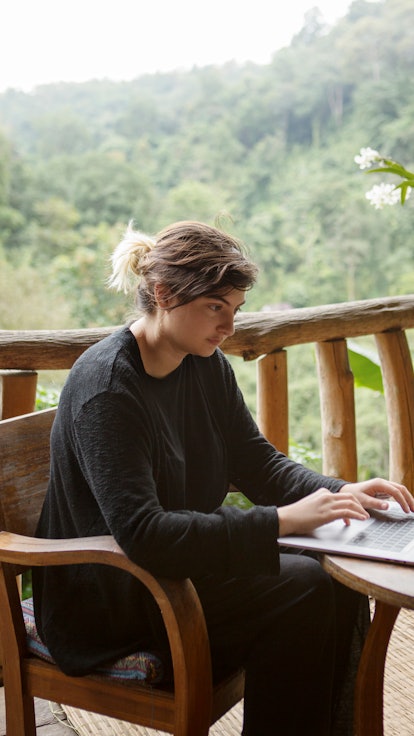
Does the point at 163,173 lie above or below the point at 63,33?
below

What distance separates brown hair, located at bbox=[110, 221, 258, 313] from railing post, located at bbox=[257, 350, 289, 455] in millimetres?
993

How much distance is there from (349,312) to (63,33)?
61.5ft

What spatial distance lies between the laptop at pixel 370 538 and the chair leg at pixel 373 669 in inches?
7.2

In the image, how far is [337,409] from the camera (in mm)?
2734

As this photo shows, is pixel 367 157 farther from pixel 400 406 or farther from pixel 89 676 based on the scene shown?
pixel 89 676

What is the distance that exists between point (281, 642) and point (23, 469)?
616 millimetres

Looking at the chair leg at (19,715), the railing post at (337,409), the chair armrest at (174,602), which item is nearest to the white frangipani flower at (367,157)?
the railing post at (337,409)

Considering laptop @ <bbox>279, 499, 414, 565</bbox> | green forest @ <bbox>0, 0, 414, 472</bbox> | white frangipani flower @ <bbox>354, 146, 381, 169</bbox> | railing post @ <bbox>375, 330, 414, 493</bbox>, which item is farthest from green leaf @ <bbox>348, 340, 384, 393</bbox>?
green forest @ <bbox>0, 0, 414, 472</bbox>

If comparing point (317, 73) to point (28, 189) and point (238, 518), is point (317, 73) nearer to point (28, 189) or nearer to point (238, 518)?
point (28, 189)

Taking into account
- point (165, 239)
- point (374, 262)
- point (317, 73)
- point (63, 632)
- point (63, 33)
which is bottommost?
point (63, 632)

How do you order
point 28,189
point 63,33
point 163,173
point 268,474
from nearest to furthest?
1. point 268,474
2. point 28,189
3. point 163,173
4. point 63,33

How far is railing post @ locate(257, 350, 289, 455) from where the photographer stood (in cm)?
253

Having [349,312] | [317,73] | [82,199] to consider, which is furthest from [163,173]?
[349,312]

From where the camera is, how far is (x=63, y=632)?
4.82 ft
